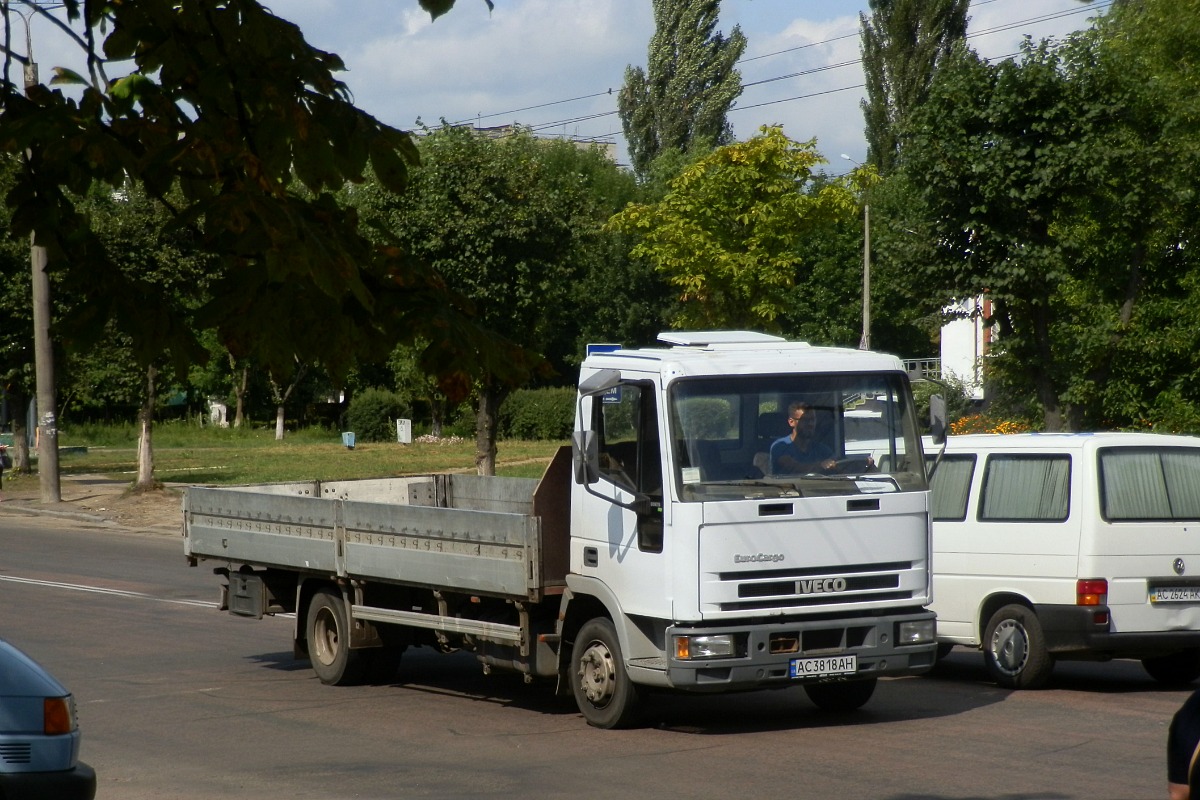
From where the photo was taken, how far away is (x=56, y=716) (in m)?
6.22

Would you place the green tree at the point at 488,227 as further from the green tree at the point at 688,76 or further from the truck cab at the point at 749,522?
the green tree at the point at 688,76

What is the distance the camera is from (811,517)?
916cm

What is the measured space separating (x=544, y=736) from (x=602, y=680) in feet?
1.68

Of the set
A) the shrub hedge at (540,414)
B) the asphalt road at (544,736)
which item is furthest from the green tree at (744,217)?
the asphalt road at (544,736)

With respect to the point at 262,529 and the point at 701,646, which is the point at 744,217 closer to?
the point at 262,529

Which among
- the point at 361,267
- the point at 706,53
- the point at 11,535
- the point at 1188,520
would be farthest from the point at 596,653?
the point at 706,53

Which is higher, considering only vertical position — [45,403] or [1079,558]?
[45,403]

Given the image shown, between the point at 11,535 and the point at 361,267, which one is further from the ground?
the point at 361,267

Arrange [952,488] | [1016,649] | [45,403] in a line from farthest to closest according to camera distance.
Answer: [45,403] → [952,488] → [1016,649]

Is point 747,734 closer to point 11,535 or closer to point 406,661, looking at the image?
point 406,661

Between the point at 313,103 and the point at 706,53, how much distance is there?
214 ft

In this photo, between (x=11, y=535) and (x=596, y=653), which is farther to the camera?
(x=11, y=535)

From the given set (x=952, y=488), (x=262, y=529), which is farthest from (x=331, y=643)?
(x=952, y=488)

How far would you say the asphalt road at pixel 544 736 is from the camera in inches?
310
